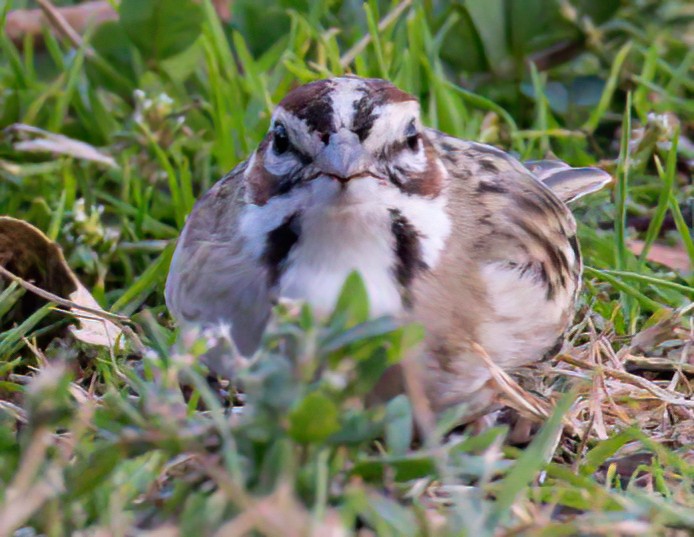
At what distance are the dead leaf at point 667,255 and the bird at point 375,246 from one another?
2.84 feet

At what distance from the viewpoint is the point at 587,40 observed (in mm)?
5281

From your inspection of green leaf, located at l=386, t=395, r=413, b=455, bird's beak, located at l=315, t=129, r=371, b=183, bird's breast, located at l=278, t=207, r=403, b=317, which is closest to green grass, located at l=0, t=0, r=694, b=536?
green leaf, located at l=386, t=395, r=413, b=455

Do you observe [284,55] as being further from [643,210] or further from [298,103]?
[298,103]

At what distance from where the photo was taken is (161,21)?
4781 millimetres

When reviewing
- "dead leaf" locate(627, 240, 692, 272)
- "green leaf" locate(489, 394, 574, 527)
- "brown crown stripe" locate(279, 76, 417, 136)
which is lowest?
"dead leaf" locate(627, 240, 692, 272)

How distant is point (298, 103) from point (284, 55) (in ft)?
5.40

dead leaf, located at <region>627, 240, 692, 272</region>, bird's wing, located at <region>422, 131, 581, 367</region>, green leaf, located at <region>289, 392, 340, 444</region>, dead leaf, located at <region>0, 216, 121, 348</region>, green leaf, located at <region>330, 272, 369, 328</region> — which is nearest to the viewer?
green leaf, located at <region>289, 392, 340, 444</region>

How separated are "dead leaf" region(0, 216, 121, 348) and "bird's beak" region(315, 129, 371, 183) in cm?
116

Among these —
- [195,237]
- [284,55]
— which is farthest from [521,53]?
[195,237]

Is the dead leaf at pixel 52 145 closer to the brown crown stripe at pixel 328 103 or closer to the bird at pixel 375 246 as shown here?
the bird at pixel 375 246

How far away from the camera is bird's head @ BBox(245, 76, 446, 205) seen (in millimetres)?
2689

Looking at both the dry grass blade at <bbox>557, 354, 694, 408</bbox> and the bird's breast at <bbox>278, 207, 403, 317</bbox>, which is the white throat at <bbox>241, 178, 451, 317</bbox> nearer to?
the bird's breast at <bbox>278, 207, 403, 317</bbox>

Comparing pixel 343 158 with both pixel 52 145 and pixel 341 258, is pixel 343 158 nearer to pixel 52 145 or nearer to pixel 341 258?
pixel 341 258

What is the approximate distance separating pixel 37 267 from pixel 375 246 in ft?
4.50
